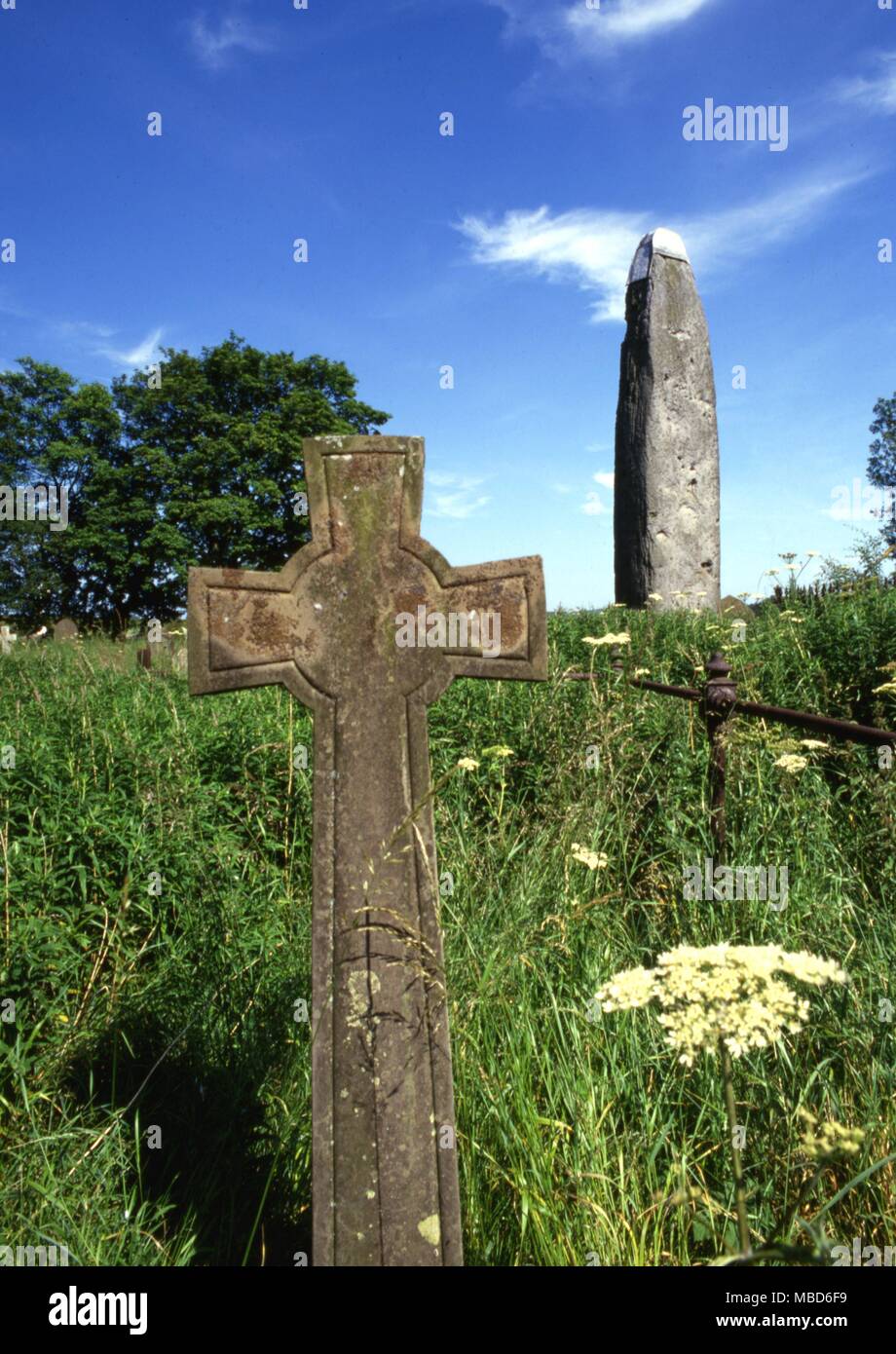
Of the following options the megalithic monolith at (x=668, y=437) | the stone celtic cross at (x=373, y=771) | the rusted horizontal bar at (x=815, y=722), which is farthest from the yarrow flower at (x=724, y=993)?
the megalithic monolith at (x=668, y=437)

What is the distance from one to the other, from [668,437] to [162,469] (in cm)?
2020

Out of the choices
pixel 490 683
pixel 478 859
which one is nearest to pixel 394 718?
pixel 478 859

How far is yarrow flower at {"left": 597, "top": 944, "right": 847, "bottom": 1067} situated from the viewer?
1.44m

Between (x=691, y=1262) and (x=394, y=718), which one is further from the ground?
(x=394, y=718)

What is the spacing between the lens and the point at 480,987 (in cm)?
246

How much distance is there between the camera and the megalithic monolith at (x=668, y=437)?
11.4 m

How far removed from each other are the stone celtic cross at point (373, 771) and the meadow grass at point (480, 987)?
0.34m

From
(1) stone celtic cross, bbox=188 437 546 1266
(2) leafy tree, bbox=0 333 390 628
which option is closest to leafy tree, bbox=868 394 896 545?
(2) leafy tree, bbox=0 333 390 628

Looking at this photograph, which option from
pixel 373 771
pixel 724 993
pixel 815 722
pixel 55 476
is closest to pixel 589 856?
pixel 815 722

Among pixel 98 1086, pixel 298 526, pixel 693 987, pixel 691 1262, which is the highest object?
pixel 298 526

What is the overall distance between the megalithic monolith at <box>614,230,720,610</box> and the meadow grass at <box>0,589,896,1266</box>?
21.9 feet

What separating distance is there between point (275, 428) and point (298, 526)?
3.05 metres
